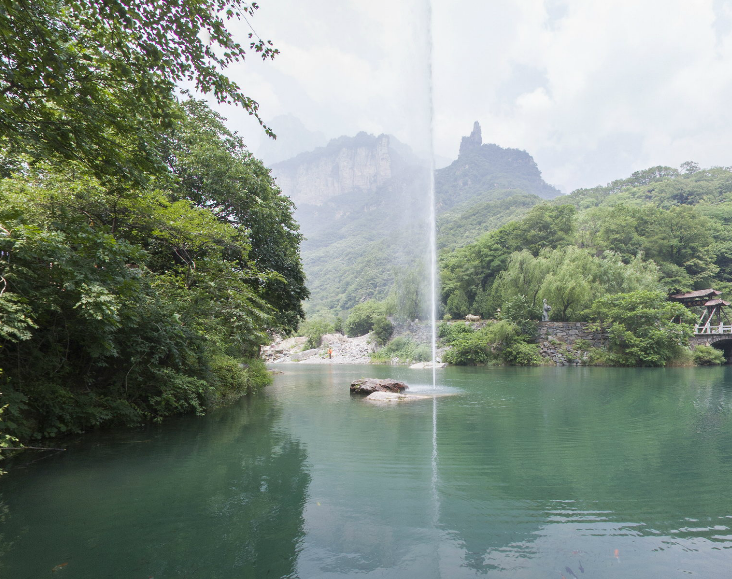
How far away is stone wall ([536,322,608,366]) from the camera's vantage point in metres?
31.8

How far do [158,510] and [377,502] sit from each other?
8.22 ft

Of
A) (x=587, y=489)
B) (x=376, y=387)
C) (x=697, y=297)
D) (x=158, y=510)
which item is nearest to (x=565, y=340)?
(x=697, y=297)

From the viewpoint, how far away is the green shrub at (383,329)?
4991 centimetres

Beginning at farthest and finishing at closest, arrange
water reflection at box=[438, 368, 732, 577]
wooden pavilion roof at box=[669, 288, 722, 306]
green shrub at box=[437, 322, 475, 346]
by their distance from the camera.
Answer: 1. green shrub at box=[437, 322, 475, 346]
2. wooden pavilion roof at box=[669, 288, 722, 306]
3. water reflection at box=[438, 368, 732, 577]

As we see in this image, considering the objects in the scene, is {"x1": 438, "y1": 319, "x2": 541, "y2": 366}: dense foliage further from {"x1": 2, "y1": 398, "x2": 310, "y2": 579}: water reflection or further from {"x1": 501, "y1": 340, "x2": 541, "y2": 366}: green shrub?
{"x1": 2, "y1": 398, "x2": 310, "y2": 579}: water reflection

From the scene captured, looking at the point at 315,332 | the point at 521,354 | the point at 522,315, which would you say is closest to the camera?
the point at 521,354

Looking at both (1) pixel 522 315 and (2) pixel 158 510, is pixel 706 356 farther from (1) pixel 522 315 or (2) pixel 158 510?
(2) pixel 158 510

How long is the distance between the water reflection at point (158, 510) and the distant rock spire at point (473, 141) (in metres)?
158

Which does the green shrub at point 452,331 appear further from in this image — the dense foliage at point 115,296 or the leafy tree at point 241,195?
the dense foliage at point 115,296

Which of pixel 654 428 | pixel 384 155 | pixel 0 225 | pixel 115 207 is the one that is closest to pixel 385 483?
pixel 0 225

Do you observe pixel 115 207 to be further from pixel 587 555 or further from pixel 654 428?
pixel 654 428

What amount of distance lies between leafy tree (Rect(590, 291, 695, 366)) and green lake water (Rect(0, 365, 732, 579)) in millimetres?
21597

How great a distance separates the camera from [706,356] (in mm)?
29359

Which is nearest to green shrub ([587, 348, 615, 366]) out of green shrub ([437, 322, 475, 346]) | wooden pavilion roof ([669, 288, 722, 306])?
green shrub ([437, 322, 475, 346])
